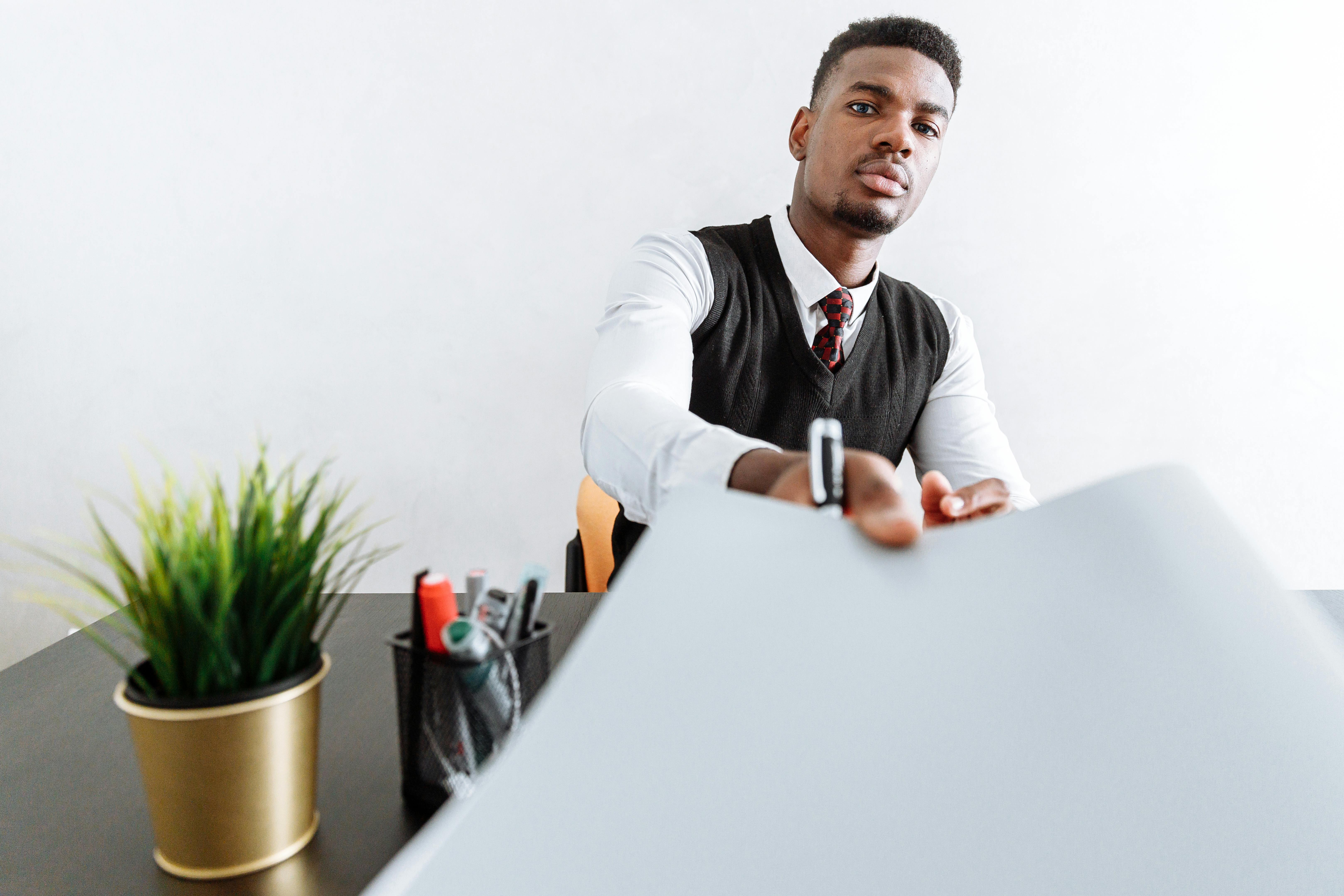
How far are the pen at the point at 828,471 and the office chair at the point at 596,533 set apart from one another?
812 mm

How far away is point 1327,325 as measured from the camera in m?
1.43

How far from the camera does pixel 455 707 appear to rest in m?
0.36

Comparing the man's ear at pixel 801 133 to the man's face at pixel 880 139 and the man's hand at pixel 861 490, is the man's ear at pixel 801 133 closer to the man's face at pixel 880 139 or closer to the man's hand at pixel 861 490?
the man's face at pixel 880 139

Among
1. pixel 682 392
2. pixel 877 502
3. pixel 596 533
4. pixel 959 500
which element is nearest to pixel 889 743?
pixel 877 502

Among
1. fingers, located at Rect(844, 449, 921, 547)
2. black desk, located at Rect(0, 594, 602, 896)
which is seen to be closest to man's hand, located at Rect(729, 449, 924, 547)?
fingers, located at Rect(844, 449, 921, 547)

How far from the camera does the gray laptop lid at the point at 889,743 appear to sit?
22 centimetres

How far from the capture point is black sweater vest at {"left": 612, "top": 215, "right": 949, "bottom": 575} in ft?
3.62

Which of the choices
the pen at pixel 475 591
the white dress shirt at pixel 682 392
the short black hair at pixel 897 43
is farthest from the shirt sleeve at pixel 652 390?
the short black hair at pixel 897 43

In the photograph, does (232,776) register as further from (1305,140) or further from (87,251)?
(1305,140)

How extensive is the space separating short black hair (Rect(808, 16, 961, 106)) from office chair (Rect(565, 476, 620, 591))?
728 millimetres

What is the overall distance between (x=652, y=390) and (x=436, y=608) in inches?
13.3

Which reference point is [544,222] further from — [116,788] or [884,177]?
[116,788]

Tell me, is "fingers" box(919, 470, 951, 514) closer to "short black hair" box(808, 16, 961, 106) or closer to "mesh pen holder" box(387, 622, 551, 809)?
"mesh pen holder" box(387, 622, 551, 809)

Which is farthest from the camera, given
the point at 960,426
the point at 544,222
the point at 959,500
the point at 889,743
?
the point at 544,222
